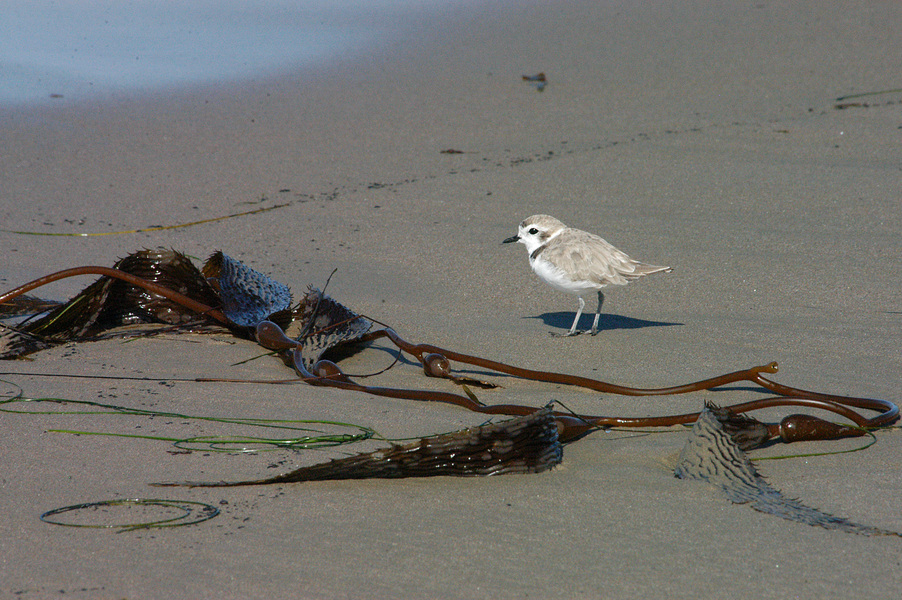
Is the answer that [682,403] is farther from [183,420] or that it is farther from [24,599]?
[24,599]

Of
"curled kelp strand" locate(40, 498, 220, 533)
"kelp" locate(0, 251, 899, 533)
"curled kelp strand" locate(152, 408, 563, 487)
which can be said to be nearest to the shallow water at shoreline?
"kelp" locate(0, 251, 899, 533)

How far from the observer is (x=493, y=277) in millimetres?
4871

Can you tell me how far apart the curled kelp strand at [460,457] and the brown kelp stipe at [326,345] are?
0.75 ft

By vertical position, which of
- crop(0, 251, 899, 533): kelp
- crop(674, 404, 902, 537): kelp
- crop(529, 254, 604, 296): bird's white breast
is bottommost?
crop(674, 404, 902, 537): kelp

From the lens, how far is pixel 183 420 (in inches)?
109

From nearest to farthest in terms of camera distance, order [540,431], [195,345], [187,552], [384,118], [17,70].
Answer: [187,552]
[540,431]
[195,345]
[384,118]
[17,70]

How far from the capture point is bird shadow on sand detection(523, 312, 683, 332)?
434 cm

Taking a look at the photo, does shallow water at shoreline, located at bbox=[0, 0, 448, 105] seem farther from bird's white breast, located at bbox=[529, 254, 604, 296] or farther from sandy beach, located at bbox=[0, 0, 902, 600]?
bird's white breast, located at bbox=[529, 254, 604, 296]

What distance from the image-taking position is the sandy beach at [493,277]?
2.02 meters

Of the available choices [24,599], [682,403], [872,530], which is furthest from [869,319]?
[24,599]

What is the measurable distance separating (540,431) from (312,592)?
86 cm

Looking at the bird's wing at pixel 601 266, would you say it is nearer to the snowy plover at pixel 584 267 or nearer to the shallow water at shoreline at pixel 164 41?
the snowy plover at pixel 584 267

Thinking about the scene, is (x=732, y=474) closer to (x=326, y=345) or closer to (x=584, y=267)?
(x=326, y=345)

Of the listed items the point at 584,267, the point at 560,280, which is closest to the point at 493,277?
the point at 560,280
